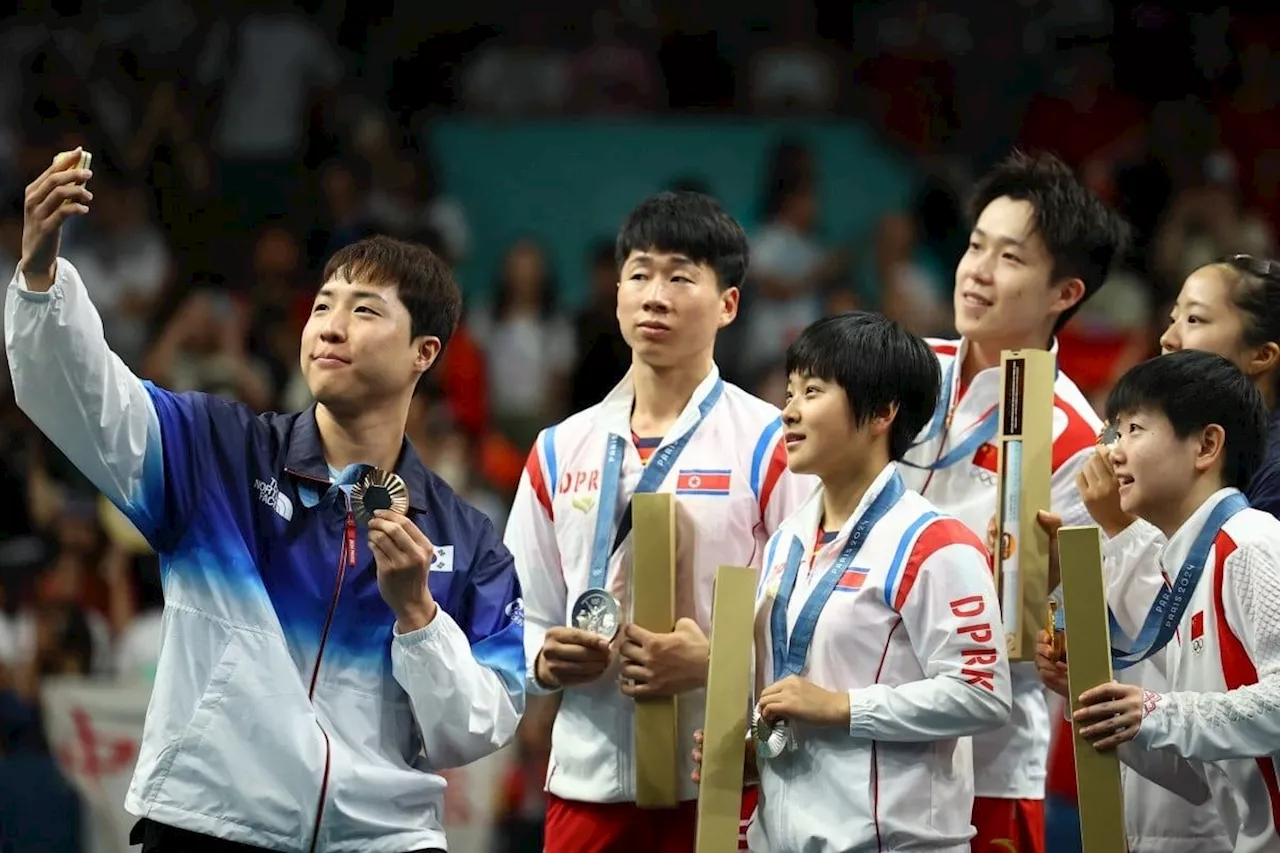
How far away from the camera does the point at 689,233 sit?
4.67 meters

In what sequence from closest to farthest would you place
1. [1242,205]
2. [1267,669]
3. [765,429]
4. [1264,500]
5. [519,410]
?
[1267,669], [1264,500], [765,429], [519,410], [1242,205]

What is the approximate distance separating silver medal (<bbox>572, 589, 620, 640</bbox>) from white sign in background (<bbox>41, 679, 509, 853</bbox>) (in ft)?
9.55

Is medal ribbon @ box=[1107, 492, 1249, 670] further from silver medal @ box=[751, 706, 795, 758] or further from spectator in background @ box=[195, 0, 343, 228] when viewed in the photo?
spectator in background @ box=[195, 0, 343, 228]

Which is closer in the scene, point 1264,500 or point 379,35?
point 1264,500

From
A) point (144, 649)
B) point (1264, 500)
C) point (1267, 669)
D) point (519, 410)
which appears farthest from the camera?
point (519, 410)

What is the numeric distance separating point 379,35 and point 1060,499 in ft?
23.8

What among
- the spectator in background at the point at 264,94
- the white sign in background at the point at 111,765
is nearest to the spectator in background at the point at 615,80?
the spectator in background at the point at 264,94

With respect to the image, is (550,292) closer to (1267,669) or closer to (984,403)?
(984,403)

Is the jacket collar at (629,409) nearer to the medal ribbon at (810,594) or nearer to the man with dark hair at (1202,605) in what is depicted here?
the medal ribbon at (810,594)

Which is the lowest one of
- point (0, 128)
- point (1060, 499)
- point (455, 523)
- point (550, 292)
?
point (455, 523)

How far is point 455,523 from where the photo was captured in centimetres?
394

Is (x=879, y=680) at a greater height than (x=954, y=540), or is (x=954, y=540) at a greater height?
(x=954, y=540)

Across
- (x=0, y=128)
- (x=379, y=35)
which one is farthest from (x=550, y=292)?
(x=0, y=128)

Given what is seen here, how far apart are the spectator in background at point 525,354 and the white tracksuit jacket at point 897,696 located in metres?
5.52
